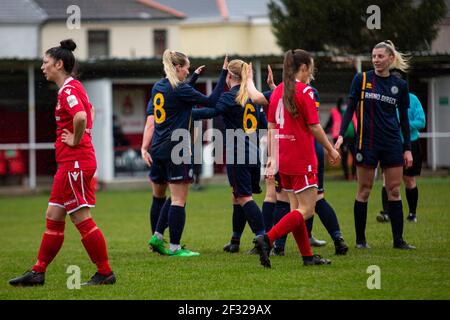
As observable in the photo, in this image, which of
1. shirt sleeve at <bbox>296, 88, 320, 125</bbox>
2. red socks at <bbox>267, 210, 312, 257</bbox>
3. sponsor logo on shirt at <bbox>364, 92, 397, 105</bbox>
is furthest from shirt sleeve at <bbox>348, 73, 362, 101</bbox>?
red socks at <bbox>267, 210, 312, 257</bbox>

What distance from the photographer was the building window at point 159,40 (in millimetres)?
45438

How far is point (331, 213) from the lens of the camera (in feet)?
34.0

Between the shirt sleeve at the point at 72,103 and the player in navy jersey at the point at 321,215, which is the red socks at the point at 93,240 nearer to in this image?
the shirt sleeve at the point at 72,103

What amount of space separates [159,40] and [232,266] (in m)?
37.0

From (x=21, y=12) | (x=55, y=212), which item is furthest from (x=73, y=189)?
(x=21, y=12)

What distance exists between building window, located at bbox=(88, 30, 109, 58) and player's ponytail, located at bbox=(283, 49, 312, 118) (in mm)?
37217

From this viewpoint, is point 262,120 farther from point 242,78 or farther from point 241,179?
point 241,179

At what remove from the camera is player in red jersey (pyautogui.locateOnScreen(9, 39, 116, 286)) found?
8.20m

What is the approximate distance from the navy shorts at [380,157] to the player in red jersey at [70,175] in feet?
11.1

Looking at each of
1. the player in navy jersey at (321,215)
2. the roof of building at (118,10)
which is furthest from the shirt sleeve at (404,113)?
the roof of building at (118,10)

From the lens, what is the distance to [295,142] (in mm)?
8914

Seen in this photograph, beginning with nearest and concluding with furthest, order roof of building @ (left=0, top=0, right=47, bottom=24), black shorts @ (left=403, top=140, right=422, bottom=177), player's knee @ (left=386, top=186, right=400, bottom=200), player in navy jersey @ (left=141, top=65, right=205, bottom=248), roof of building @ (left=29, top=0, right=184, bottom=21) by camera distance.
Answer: player's knee @ (left=386, top=186, right=400, bottom=200), player in navy jersey @ (left=141, top=65, right=205, bottom=248), black shorts @ (left=403, top=140, right=422, bottom=177), roof of building @ (left=0, top=0, right=47, bottom=24), roof of building @ (left=29, top=0, right=184, bottom=21)

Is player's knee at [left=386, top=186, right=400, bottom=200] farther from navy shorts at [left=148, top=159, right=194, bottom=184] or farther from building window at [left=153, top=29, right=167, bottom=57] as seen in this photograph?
building window at [left=153, top=29, right=167, bottom=57]
